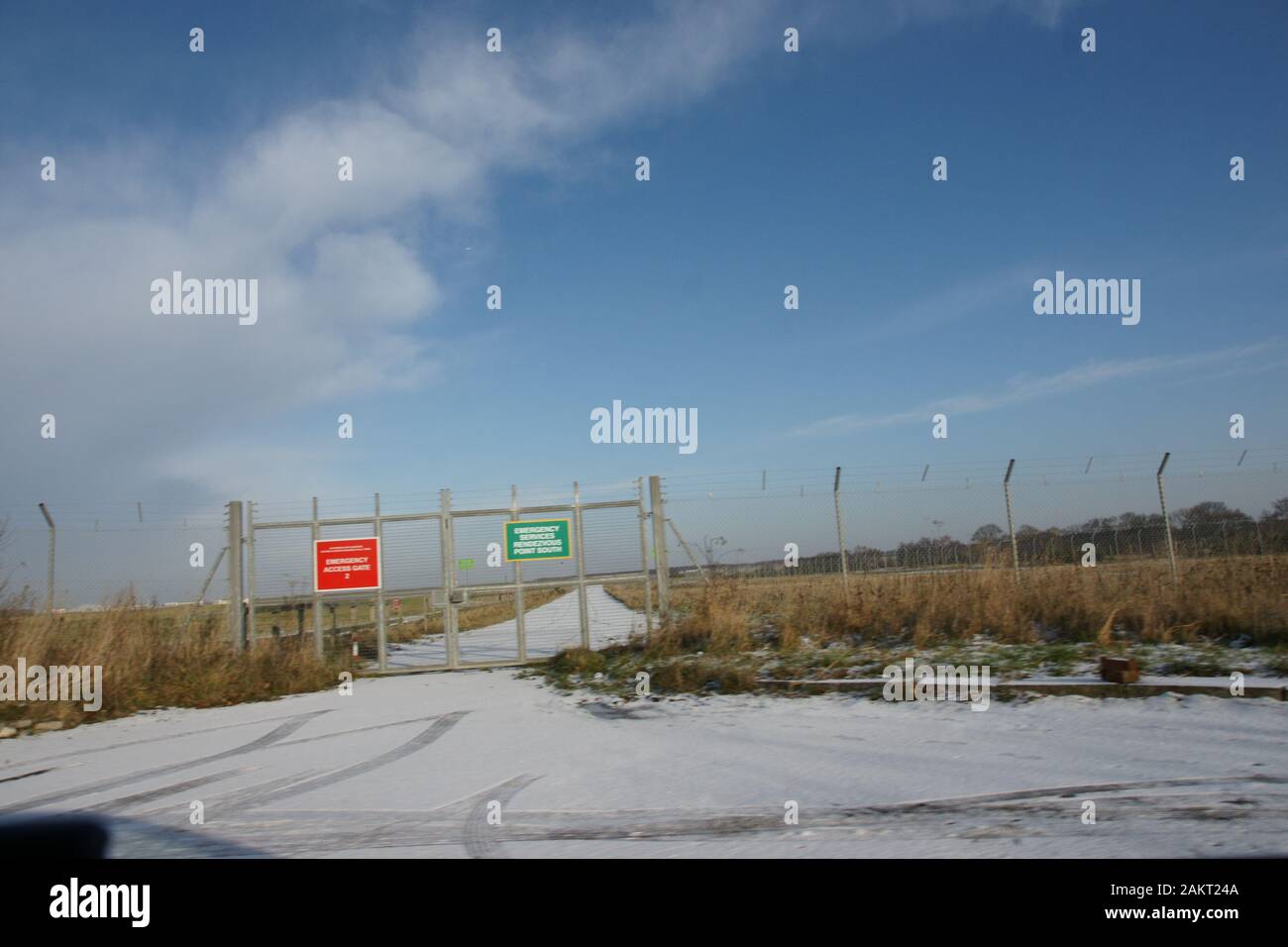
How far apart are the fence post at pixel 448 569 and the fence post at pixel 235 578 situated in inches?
145

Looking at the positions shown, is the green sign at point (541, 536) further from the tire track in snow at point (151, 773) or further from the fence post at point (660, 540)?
the tire track in snow at point (151, 773)

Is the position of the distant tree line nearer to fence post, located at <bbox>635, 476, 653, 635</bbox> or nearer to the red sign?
fence post, located at <bbox>635, 476, 653, 635</bbox>

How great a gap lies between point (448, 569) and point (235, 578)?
389 cm

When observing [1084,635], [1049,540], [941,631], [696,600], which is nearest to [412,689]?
[696,600]

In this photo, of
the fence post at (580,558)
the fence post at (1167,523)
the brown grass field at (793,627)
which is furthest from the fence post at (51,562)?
the fence post at (1167,523)

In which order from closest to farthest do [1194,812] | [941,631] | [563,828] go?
[1194,812], [563,828], [941,631]

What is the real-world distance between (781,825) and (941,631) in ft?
25.1

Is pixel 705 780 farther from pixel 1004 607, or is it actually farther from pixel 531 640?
pixel 531 640

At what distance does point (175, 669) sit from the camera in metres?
12.0

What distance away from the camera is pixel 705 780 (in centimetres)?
575

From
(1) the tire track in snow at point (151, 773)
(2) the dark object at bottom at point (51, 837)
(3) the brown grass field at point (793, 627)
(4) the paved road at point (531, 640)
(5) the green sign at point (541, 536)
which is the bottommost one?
(4) the paved road at point (531, 640)

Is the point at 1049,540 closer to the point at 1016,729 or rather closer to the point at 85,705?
the point at 1016,729

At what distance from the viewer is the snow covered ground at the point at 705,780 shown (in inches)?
169

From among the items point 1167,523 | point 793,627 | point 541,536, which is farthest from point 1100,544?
point 541,536
